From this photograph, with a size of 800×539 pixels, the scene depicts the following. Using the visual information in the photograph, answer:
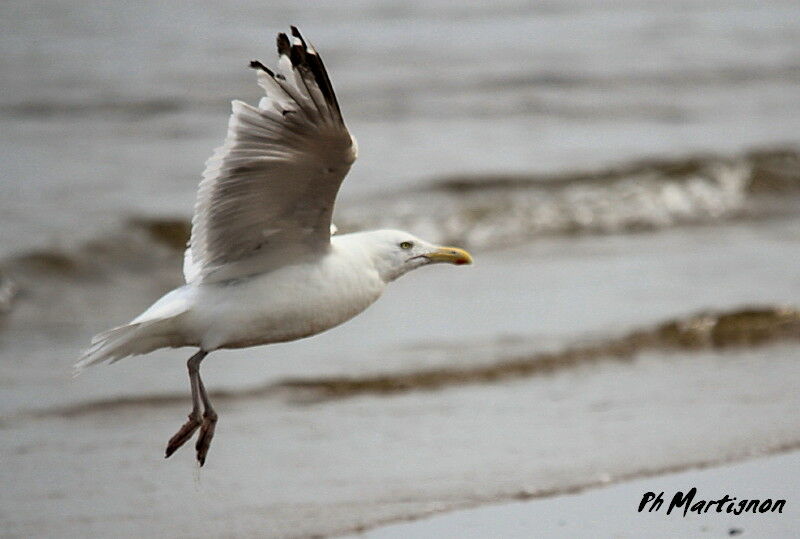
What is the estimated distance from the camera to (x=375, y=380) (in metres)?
7.84

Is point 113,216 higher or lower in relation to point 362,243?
lower

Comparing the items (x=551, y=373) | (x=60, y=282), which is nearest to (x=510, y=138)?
(x=60, y=282)

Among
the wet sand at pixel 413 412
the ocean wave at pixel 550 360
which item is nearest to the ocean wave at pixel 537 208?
the wet sand at pixel 413 412

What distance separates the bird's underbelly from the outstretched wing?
0.13m

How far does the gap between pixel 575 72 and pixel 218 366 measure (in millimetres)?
10628

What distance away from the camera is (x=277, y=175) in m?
4.89

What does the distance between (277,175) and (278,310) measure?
541mm

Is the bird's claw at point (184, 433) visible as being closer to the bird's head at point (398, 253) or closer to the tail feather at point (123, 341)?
the tail feather at point (123, 341)

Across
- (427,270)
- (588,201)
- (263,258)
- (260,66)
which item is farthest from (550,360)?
(588,201)

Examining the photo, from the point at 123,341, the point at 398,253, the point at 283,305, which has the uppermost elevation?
the point at 398,253

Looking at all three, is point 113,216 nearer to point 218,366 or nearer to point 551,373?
point 218,366

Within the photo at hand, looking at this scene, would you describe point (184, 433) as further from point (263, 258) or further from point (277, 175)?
point (277, 175)

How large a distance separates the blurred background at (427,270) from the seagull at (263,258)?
0.97 m

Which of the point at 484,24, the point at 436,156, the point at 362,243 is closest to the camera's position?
the point at 362,243
